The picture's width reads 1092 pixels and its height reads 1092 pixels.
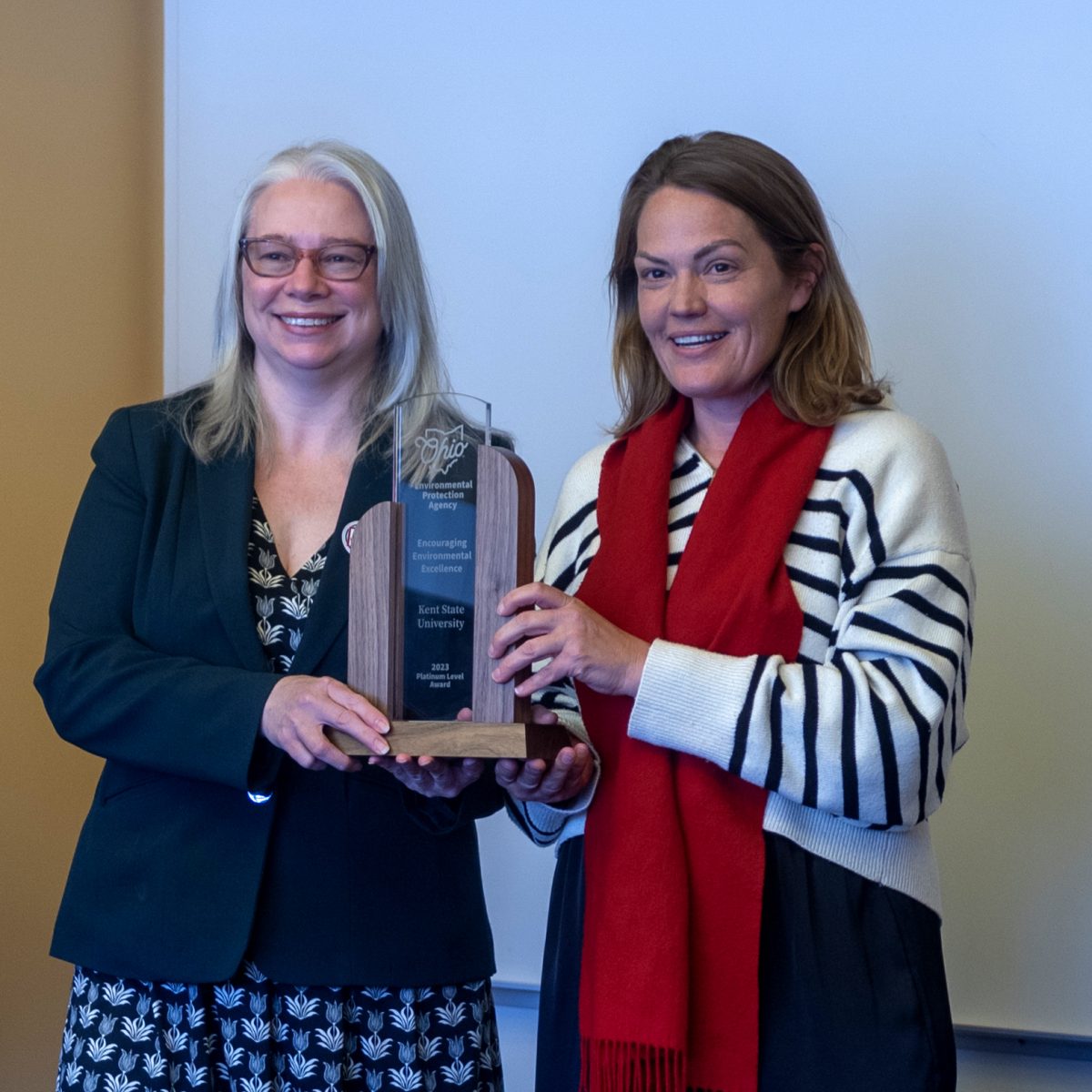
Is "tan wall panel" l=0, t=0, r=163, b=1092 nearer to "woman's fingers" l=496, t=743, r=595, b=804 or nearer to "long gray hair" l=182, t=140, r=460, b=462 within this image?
"long gray hair" l=182, t=140, r=460, b=462

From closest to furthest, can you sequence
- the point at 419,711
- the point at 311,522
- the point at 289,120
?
the point at 419,711 → the point at 311,522 → the point at 289,120

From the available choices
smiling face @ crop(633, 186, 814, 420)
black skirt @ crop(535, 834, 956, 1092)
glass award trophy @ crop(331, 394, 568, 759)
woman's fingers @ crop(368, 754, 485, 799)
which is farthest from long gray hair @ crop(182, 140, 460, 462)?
black skirt @ crop(535, 834, 956, 1092)

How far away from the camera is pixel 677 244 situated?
1.67 metres

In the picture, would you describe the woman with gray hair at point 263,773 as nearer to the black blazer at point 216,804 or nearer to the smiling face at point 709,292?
the black blazer at point 216,804

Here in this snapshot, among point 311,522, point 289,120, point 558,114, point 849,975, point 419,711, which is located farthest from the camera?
point 289,120

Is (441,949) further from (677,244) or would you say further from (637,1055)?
(677,244)

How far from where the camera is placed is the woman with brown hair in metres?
1.49

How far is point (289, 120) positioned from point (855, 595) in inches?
80.6

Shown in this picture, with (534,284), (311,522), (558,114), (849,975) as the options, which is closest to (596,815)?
(849,975)

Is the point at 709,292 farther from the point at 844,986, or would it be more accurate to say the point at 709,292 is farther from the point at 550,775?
the point at 844,986

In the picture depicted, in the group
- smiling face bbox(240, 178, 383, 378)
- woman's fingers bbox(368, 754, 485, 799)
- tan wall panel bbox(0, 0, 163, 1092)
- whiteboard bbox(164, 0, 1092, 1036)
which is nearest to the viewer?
woman's fingers bbox(368, 754, 485, 799)

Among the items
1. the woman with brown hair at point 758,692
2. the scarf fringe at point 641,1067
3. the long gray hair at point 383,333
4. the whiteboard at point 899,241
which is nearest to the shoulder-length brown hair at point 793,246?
the woman with brown hair at point 758,692

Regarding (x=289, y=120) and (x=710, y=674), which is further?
(x=289, y=120)

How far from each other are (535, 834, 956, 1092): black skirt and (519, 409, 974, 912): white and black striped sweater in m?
0.03
